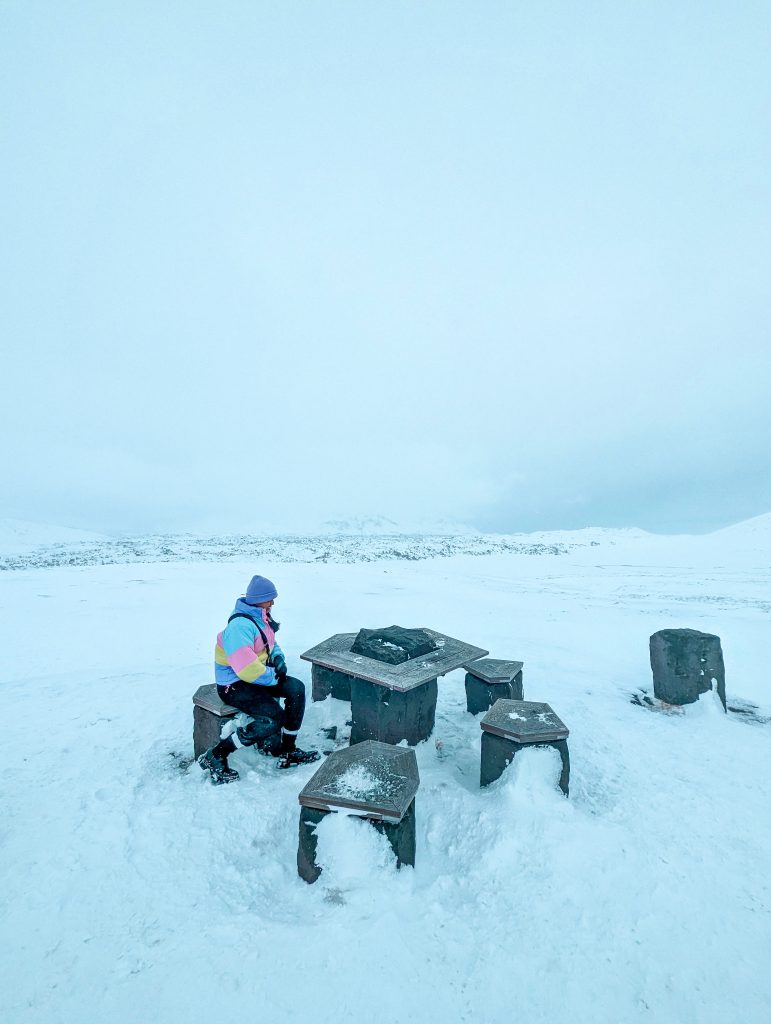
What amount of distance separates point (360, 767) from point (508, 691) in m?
2.46

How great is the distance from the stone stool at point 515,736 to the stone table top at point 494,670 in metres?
1.03

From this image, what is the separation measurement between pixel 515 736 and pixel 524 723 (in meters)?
0.16

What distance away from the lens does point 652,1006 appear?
1.96 meters

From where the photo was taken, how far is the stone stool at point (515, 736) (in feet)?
10.7

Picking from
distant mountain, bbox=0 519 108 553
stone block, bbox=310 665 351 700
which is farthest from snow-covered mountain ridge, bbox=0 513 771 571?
stone block, bbox=310 665 351 700

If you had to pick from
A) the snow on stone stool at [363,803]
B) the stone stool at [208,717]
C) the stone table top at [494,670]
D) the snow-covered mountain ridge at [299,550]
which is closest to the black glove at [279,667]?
the stone stool at [208,717]

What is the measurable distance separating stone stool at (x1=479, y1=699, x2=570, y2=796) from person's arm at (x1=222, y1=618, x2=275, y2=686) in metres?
1.96

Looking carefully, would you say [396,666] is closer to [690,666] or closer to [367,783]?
[367,783]

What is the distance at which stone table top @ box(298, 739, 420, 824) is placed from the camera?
99.7 inches

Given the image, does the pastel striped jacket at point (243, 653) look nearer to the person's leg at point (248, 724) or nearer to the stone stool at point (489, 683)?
the person's leg at point (248, 724)

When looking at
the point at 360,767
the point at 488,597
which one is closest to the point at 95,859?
the point at 360,767

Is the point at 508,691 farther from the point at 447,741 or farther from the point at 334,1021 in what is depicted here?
the point at 334,1021

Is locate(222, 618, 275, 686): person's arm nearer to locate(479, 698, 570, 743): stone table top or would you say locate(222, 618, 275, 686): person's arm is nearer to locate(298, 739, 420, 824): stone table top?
locate(298, 739, 420, 824): stone table top

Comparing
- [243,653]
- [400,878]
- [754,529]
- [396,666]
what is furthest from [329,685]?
[754,529]
